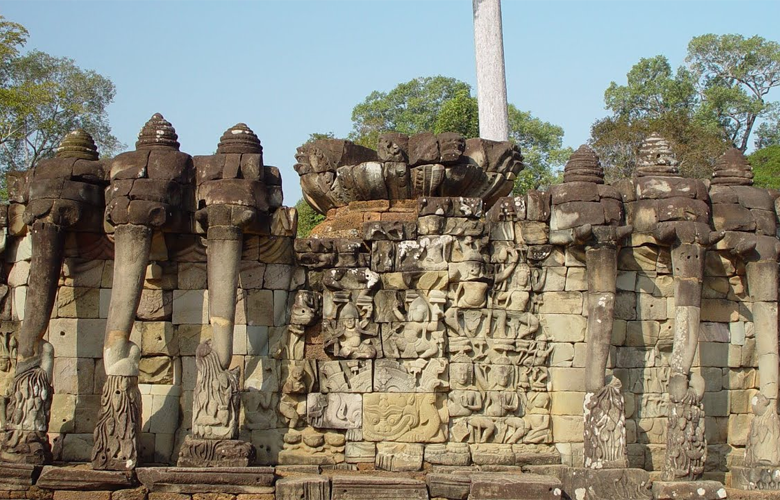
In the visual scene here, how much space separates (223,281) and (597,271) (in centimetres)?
406

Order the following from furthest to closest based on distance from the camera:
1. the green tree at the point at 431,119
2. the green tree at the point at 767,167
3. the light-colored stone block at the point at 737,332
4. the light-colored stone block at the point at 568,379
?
the green tree at the point at 431,119 → the green tree at the point at 767,167 → the light-colored stone block at the point at 737,332 → the light-colored stone block at the point at 568,379

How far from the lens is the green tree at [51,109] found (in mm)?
29250

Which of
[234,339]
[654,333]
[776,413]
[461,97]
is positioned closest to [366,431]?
[234,339]

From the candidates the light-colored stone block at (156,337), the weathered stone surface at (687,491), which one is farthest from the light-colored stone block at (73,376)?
the weathered stone surface at (687,491)

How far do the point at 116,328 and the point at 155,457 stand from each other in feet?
5.14

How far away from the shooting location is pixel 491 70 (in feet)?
60.2

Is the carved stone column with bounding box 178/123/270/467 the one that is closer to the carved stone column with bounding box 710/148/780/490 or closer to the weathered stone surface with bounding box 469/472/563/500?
the weathered stone surface with bounding box 469/472/563/500

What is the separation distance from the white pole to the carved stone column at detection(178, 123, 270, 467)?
7.54 m

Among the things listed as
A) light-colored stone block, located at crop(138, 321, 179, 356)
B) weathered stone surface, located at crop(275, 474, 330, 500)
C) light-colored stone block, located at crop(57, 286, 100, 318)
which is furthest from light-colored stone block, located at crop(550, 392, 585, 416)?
light-colored stone block, located at crop(57, 286, 100, 318)

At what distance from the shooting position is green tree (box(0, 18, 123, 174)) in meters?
29.2

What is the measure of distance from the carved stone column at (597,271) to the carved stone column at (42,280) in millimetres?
5191

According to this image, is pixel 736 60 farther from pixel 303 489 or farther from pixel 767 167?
pixel 303 489

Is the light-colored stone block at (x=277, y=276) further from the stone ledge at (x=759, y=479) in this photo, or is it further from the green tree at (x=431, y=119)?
the green tree at (x=431, y=119)

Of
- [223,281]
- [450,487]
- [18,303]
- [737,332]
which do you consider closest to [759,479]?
[737,332]
